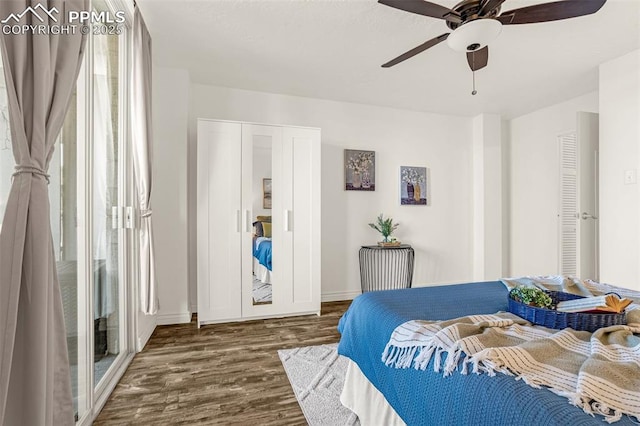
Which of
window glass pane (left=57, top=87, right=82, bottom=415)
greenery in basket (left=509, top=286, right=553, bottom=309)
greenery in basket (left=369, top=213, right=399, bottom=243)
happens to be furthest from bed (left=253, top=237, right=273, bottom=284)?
greenery in basket (left=509, top=286, right=553, bottom=309)

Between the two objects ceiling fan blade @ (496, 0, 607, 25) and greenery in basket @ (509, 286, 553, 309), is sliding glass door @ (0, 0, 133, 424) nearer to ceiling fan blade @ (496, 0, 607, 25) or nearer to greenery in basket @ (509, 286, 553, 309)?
greenery in basket @ (509, 286, 553, 309)

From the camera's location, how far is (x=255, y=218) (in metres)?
3.17

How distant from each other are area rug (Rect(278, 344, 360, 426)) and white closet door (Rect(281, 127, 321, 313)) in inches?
32.2

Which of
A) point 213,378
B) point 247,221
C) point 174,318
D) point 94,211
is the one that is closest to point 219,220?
point 247,221

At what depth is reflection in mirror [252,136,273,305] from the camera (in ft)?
10.4

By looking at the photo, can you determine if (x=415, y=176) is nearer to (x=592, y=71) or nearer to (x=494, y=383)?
(x=592, y=71)

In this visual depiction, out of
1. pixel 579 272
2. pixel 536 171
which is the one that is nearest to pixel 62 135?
pixel 579 272

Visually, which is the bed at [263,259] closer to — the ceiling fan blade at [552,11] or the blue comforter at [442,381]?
the blue comforter at [442,381]

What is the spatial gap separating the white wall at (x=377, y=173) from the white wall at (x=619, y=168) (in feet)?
5.66

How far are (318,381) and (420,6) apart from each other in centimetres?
228

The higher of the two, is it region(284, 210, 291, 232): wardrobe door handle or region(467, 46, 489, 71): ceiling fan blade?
region(467, 46, 489, 71): ceiling fan blade

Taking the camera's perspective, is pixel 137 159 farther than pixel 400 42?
No

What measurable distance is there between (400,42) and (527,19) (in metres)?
1.05

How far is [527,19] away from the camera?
172cm
